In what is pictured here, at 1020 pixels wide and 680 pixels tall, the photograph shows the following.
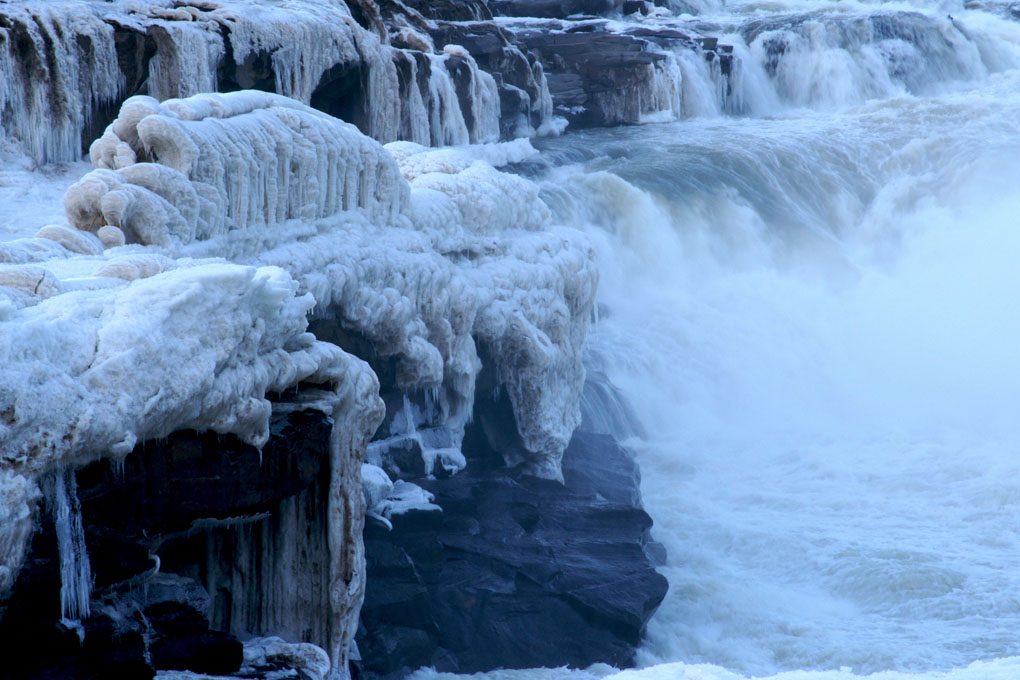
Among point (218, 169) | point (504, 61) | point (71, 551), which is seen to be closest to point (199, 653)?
point (71, 551)

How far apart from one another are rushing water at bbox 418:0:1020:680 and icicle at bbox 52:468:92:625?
2.03 m

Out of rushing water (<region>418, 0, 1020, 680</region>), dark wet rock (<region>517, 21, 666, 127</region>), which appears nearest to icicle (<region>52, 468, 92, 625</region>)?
rushing water (<region>418, 0, 1020, 680</region>)

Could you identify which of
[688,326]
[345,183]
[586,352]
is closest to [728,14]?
[688,326]

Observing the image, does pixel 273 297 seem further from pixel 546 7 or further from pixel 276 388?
pixel 546 7

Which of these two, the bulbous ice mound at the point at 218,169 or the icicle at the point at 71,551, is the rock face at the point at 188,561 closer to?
the icicle at the point at 71,551

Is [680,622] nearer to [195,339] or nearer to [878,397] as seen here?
[195,339]

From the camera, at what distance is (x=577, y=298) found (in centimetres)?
1029

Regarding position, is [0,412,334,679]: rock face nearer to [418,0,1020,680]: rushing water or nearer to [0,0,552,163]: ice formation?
[418,0,1020,680]: rushing water

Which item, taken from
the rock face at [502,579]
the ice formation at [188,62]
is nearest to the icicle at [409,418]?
the rock face at [502,579]

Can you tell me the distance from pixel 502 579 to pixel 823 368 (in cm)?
969

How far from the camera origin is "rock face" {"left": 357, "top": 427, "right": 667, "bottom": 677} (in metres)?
7.59

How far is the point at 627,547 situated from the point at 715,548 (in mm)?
1908

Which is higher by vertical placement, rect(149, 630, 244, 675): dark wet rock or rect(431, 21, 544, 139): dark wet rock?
rect(431, 21, 544, 139): dark wet rock

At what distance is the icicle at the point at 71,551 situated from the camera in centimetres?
423
